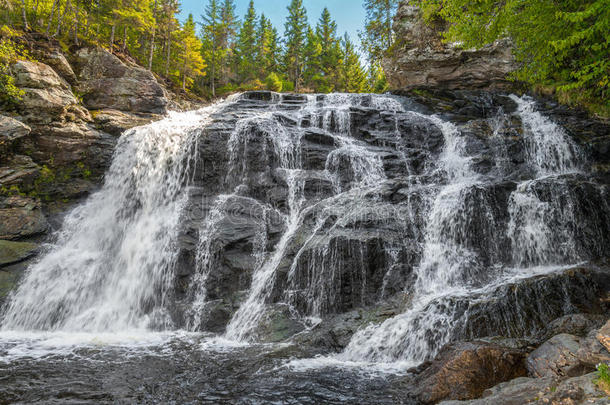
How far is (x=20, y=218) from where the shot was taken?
1279cm

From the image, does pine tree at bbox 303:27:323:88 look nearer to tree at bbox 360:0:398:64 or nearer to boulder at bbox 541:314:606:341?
tree at bbox 360:0:398:64

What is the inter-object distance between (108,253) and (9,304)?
2.93 m

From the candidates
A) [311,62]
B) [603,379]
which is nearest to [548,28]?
[603,379]

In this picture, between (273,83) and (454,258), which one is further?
(273,83)

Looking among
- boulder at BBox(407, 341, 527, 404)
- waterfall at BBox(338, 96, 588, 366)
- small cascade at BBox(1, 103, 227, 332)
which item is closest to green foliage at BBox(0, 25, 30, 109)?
small cascade at BBox(1, 103, 227, 332)

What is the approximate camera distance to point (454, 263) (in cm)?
979

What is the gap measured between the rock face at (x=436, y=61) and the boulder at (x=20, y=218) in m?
21.5

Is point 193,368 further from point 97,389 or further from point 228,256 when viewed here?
point 228,256

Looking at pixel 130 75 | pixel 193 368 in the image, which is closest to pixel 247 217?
pixel 193 368

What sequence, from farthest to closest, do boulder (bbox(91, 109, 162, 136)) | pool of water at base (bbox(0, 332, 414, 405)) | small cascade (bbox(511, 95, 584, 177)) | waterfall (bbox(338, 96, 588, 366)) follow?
1. boulder (bbox(91, 109, 162, 136))
2. small cascade (bbox(511, 95, 584, 177))
3. waterfall (bbox(338, 96, 588, 366))
4. pool of water at base (bbox(0, 332, 414, 405))

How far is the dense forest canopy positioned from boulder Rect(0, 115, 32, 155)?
8.50 m

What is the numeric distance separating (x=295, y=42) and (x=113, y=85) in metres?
31.4

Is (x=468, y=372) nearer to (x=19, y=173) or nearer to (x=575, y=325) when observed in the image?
(x=575, y=325)

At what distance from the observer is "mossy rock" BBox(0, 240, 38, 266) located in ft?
37.3
